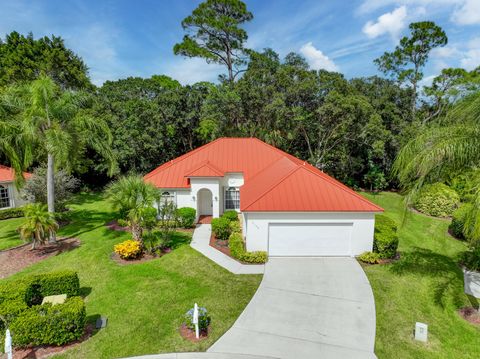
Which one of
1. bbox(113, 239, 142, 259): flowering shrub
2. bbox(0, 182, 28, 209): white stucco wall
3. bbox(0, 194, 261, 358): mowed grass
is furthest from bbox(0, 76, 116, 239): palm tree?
bbox(0, 182, 28, 209): white stucco wall

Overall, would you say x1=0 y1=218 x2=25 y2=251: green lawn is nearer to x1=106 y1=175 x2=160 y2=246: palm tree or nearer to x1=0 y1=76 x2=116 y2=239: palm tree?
x1=0 y1=76 x2=116 y2=239: palm tree

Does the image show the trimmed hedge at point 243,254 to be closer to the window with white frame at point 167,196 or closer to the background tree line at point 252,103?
the window with white frame at point 167,196

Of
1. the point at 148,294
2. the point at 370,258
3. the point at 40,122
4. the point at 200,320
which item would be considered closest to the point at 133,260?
the point at 148,294

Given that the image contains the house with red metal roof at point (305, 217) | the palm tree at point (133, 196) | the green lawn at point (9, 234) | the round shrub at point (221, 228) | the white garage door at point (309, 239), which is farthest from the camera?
the round shrub at point (221, 228)

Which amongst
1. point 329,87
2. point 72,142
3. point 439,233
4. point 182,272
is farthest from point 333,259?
point 329,87

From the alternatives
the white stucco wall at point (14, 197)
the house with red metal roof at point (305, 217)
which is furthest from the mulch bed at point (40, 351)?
the white stucco wall at point (14, 197)

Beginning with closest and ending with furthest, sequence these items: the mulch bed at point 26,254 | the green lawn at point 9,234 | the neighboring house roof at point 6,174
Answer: the mulch bed at point 26,254 → the green lawn at point 9,234 → the neighboring house roof at point 6,174

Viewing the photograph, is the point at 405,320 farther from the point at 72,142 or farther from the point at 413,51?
the point at 413,51
